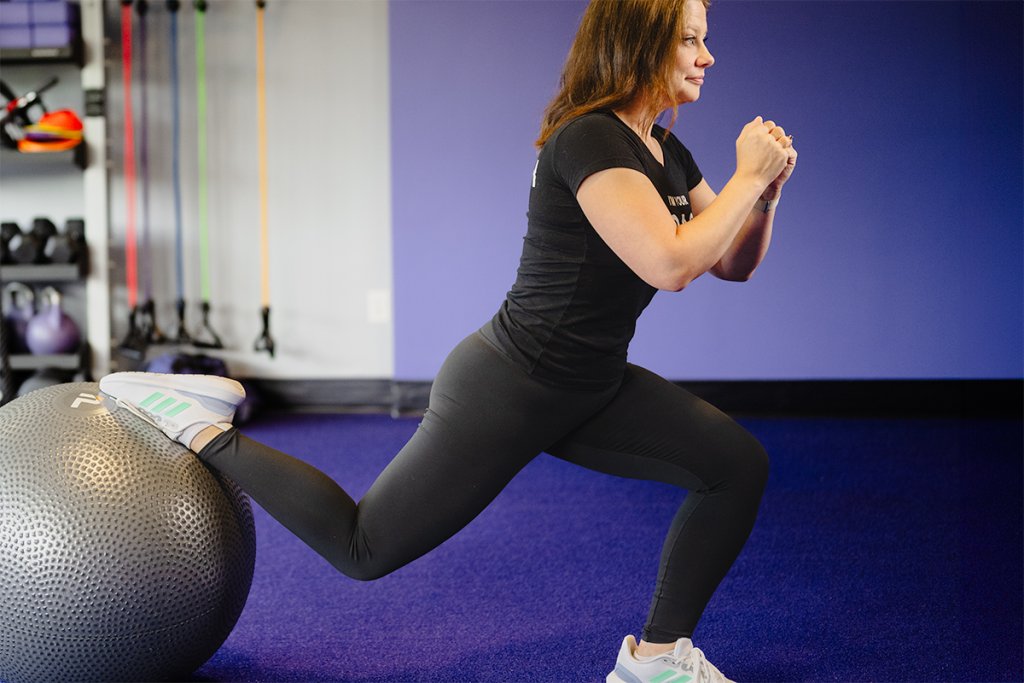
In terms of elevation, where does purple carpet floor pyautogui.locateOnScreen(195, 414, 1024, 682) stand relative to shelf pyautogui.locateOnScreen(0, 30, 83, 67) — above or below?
below

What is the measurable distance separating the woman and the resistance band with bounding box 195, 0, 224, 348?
2836 mm

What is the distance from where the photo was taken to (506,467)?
176 centimetres

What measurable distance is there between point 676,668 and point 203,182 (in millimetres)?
3434

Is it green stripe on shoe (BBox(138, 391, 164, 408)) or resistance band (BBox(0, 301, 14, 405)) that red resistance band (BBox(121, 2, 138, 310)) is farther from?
green stripe on shoe (BBox(138, 391, 164, 408))

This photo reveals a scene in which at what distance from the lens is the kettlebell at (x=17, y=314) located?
4.38 metres

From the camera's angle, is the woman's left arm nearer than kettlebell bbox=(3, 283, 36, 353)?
Yes

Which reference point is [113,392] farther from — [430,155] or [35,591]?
[430,155]

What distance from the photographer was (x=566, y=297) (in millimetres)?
1695

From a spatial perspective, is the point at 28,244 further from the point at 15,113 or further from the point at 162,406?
the point at 162,406

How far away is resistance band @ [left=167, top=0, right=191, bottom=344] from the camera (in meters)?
4.48

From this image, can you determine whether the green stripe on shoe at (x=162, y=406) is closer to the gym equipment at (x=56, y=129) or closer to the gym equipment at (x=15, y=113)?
the gym equipment at (x=56, y=129)

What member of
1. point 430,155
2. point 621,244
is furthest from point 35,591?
point 430,155

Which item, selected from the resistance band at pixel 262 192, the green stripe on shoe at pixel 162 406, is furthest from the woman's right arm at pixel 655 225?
the resistance band at pixel 262 192

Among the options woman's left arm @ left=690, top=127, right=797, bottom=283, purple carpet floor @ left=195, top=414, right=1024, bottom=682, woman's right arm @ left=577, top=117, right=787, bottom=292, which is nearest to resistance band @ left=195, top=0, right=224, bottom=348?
purple carpet floor @ left=195, top=414, right=1024, bottom=682
